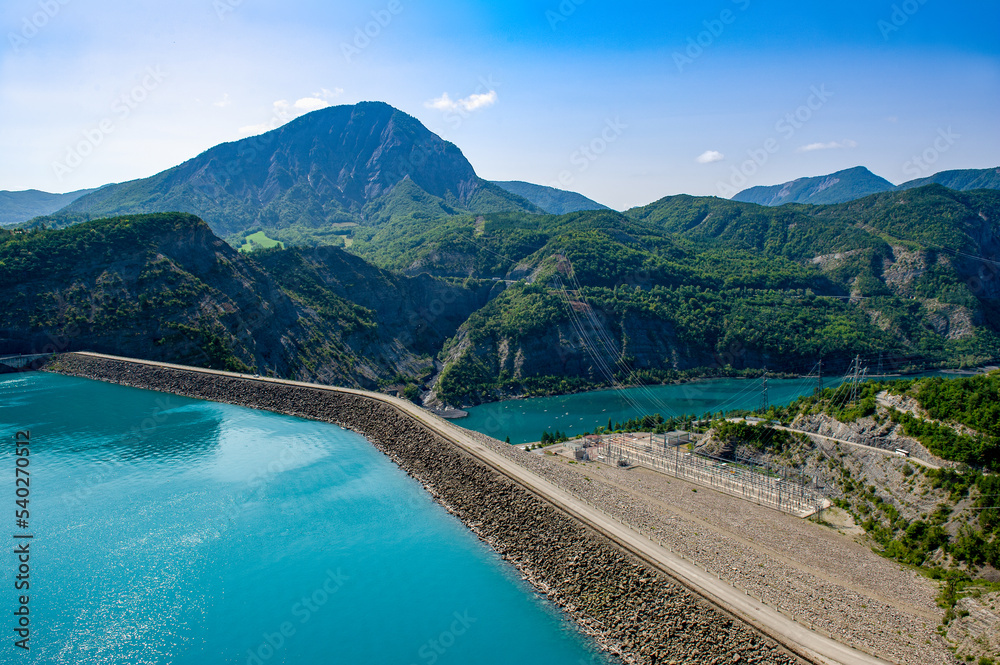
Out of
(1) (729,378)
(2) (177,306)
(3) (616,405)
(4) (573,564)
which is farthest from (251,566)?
(1) (729,378)

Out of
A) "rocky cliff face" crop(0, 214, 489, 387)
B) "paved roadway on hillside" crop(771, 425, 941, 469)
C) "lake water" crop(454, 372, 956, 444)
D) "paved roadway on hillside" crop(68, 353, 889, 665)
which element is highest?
"rocky cliff face" crop(0, 214, 489, 387)

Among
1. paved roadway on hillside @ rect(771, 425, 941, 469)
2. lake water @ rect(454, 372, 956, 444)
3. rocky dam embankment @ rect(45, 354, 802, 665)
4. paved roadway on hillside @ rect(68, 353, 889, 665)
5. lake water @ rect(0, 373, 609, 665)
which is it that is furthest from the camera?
lake water @ rect(454, 372, 956, 444)

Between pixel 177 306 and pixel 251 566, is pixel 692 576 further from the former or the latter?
pixel 177 306

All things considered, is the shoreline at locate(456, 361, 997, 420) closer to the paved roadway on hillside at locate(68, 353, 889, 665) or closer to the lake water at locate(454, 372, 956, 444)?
the lake water at locate(454, 372, 956, 444)

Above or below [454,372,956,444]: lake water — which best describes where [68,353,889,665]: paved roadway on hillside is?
above

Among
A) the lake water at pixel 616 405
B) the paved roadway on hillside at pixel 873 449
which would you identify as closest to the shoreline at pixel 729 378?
the lake water at pixel 616 405

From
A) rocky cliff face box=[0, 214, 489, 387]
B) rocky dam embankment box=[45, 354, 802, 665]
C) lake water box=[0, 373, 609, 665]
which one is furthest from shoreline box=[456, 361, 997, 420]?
lake water box=[0, 373, 609, 665]
